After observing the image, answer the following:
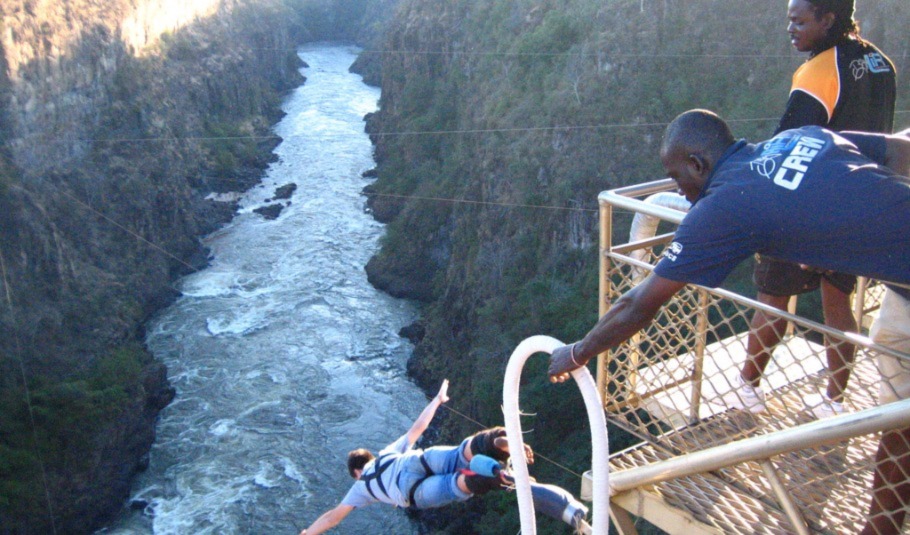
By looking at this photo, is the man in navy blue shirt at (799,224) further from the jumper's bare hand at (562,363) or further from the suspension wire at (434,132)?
the suspension wire at (434,132)

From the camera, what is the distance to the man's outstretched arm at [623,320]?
2.65 metres

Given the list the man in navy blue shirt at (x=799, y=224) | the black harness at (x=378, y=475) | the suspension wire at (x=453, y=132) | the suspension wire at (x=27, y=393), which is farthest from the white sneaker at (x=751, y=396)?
the suspension wire at (x=27, y=393)

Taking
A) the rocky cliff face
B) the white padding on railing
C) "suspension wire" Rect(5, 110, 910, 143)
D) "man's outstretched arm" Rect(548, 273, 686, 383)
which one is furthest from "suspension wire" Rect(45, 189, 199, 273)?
"man's outstretched arm" Rect(548, 273, 686, 383)

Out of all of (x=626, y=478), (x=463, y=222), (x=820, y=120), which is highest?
(x=820, y=120)

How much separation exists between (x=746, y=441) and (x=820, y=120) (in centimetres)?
151

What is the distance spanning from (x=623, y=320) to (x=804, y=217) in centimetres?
63

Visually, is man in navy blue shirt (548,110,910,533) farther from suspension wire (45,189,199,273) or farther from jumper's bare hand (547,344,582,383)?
suspension wire (45,189,199,273)

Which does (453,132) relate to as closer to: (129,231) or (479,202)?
(479,202)

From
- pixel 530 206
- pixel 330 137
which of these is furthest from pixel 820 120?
pixel 330 137

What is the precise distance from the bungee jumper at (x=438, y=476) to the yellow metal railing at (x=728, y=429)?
361mm

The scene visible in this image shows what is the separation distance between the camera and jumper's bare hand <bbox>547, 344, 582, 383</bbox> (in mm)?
2891

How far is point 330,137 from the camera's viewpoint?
4522 centimetres

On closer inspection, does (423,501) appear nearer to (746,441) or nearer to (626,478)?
(626,478)

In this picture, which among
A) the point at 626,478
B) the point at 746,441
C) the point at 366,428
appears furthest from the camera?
the point at 366,428
